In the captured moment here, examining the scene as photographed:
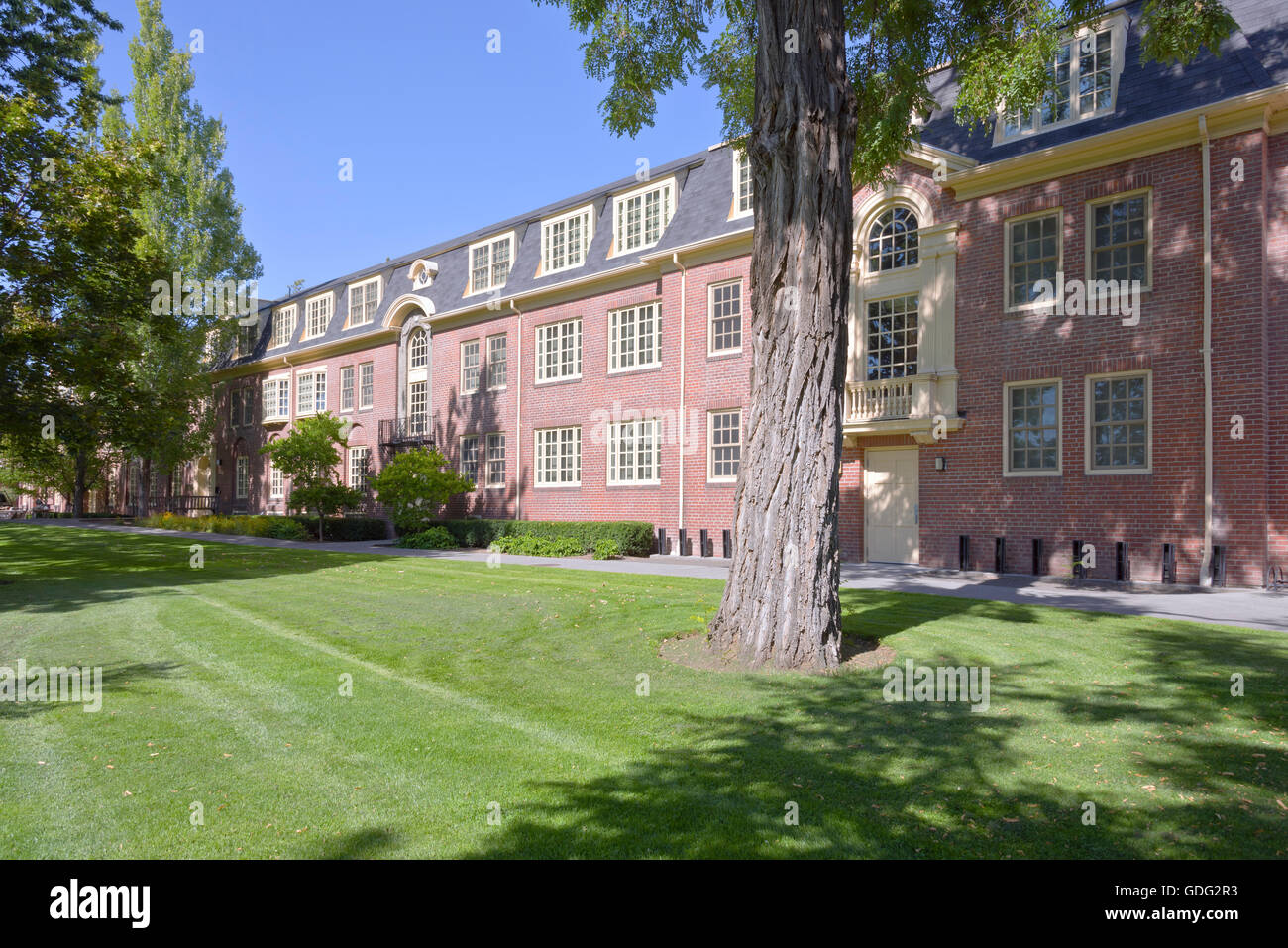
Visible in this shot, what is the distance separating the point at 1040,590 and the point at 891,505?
511cm

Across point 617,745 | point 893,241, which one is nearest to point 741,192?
point 893,241

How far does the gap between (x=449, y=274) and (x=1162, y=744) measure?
1111 inches

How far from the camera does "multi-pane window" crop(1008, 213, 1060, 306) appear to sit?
14961mm

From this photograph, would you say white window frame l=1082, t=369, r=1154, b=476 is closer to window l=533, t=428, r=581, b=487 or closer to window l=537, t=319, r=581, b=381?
window l=533, t=428, r=581, b=487

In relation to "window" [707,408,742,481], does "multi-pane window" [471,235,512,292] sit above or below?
above

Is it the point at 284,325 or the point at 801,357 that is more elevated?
the point at 284,325

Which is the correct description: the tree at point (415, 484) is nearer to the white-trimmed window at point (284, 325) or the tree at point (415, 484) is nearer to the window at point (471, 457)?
the window at point (471, 457)

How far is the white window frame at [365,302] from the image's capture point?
104ft

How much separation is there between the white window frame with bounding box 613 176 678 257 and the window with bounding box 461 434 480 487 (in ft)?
28.2

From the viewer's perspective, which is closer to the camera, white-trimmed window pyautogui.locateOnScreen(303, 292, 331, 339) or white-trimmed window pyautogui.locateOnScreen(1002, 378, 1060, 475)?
white-trimmed window pyautogui.locateOnScreen(1002, 378, 1060, 475)

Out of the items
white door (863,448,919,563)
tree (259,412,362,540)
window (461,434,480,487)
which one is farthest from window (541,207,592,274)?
white door (863,448,919,563)

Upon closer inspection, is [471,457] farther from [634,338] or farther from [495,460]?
[634,338]

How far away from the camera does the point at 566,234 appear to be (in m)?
24.9

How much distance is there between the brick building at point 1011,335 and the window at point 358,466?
9.14 m
